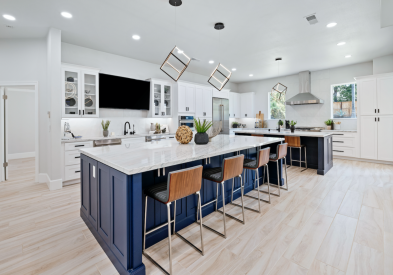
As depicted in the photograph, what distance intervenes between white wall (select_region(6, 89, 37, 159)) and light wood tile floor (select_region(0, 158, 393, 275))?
441 centimetres

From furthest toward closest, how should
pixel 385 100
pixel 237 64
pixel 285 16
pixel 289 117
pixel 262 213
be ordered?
1. pixel 289 117
2. pixel 237 64
3. pixel 385 100
4. pixel 285 16
5. pixel 262 213

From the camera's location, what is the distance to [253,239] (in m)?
2.06

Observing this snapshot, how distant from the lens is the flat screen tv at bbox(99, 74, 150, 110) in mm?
4770

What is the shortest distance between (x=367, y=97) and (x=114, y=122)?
271 inches

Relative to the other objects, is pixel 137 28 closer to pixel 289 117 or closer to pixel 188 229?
pixel 188 229

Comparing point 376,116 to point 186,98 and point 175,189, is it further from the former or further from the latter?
point 175,189

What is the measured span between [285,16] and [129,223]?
3786 mm

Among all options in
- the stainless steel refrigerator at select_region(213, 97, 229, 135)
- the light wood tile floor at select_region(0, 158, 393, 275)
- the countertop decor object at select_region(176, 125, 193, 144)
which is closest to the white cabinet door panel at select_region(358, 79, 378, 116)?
the light wood tile floor at select_region(0, 158, 393, 275)

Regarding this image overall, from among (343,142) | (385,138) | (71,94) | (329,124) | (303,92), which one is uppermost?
(303,92)

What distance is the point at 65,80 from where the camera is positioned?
13.3ft

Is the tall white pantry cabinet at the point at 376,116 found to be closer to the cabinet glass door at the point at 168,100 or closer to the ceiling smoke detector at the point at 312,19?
the ceiling smoke detector at the point at 312,19

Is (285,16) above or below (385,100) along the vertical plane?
above

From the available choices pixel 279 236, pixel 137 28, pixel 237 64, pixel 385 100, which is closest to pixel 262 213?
pixel 279 236

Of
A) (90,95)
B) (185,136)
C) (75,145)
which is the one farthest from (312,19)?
(75,145)
